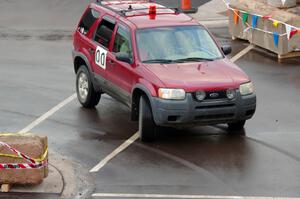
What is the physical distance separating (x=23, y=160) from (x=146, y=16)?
4586mm

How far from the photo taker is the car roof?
13727mm

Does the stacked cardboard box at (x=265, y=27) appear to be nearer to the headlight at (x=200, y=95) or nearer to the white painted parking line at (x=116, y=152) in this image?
the white painted parking line at (x=116, y=152)

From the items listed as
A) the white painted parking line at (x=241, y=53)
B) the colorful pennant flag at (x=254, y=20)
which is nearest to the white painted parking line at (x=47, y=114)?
the white painted parking line at (x=241, y=53)

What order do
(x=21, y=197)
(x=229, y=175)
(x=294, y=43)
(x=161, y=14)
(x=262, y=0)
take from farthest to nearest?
(x=262, y=0)
(x=294, y=43)
(x=161, y=14)
(x=229, y=175)
(x=21, y=197)

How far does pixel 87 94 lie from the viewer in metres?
14.8

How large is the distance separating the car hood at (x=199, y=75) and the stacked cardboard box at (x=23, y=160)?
2.64 metres

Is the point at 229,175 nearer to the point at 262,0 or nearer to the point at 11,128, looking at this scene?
the point at 11,128

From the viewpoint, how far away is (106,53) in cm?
1398

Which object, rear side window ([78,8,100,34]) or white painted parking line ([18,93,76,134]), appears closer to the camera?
white painted parking line ([18,93,76,134])

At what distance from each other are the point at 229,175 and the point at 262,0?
10.5m

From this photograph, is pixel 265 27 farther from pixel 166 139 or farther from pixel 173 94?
pixel 173 94

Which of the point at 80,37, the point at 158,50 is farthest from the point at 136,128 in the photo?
the point at 80,37

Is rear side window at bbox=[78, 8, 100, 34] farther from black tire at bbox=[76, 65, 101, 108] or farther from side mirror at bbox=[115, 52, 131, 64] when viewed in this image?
side mirror at bbox=[115, 52, 131, 64]

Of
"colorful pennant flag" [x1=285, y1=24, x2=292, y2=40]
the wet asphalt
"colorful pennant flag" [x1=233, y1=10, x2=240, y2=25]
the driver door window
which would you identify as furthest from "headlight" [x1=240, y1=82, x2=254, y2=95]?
"colorful pennant flag" [x1=233, y1=10, x2=240, y2=25]
